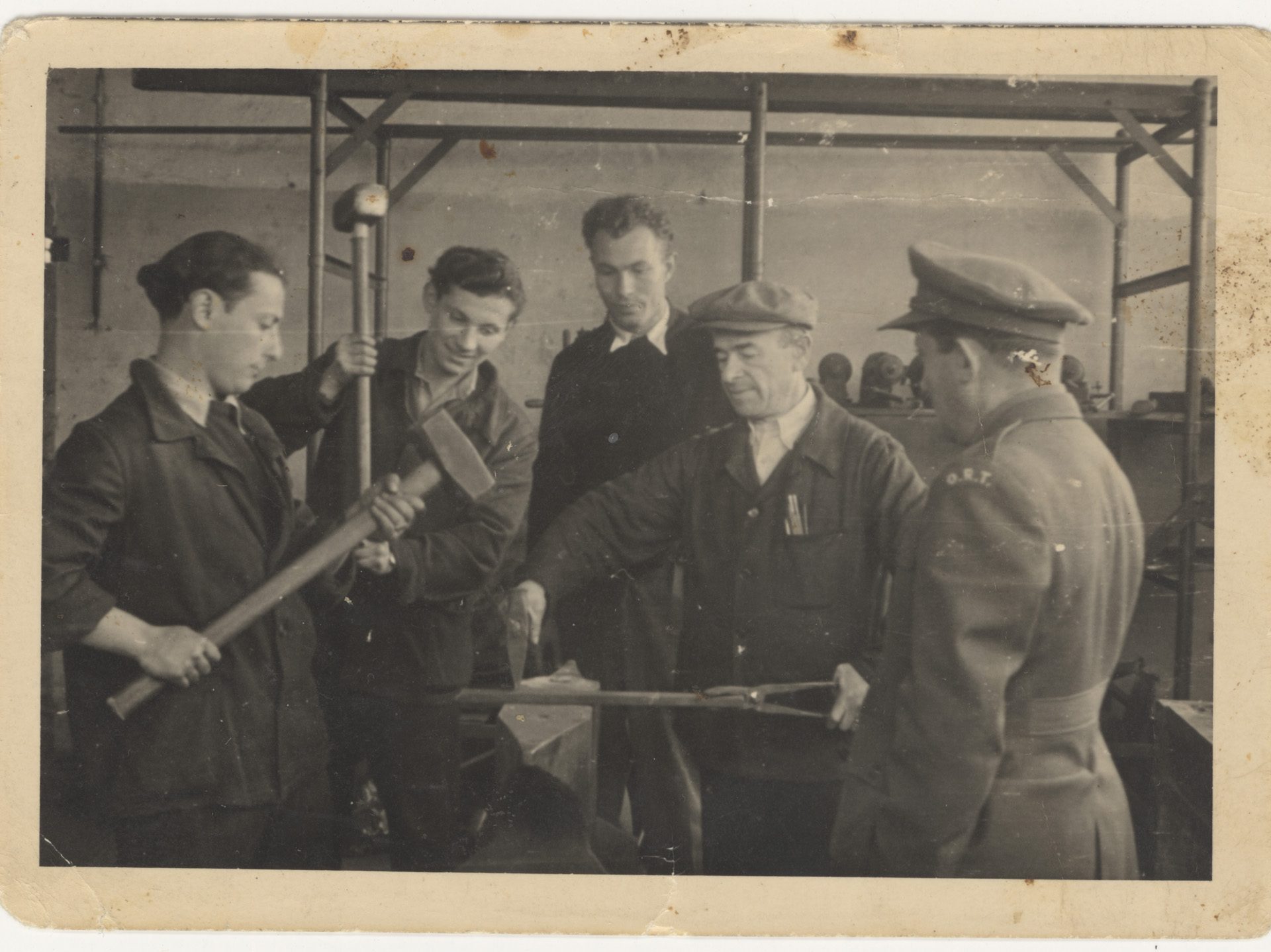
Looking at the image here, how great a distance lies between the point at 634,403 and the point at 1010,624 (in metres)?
0.86

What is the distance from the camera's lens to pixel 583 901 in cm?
229

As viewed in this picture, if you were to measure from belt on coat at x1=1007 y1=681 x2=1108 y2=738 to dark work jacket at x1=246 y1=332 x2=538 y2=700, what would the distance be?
1.06 m

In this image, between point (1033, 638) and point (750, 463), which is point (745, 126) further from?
point (1033, 638)

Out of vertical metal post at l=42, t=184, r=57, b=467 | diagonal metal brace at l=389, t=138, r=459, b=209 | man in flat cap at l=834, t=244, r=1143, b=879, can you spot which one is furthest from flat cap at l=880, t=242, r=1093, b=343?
vertical metal post at l=42, t=184, r=57, b=467

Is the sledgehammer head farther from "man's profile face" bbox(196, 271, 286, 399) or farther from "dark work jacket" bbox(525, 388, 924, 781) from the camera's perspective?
"man's profile face" bbox(196, 271, 286, 399)

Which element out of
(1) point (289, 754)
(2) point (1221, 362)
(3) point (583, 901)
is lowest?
(3) point (583, 901)

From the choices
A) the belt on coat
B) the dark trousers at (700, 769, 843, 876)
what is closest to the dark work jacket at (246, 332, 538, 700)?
the dark trousers at (700, 769, 843, 876)

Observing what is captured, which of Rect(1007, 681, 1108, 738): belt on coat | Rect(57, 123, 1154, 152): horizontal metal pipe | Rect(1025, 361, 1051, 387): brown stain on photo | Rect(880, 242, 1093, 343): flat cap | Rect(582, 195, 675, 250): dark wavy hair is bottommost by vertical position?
Rect(1007, 681, 1108, 738): belt on coat

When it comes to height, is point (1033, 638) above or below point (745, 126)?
below

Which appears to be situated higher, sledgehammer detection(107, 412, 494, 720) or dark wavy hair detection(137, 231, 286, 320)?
dark wavy hair detection(137, 231, 286, 320)

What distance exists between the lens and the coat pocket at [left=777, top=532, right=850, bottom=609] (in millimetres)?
2207

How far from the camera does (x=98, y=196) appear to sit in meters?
2.26

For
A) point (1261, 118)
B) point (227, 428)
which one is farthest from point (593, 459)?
point (1261, 118)

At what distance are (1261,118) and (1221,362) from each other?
1.63 ft
